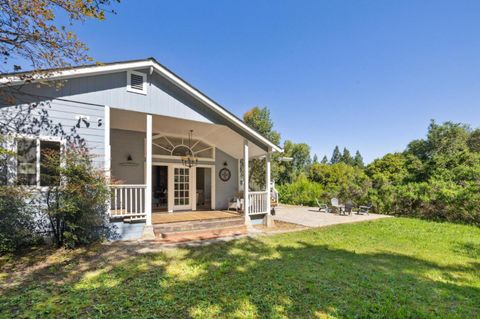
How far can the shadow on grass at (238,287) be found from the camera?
310cm

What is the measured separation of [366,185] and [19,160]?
15885mm

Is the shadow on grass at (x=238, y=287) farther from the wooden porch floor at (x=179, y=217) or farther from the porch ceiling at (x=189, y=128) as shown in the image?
the porch ceiling at (x=189, y=128)

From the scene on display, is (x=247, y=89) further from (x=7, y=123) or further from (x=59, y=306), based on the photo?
(x=59, y=306)

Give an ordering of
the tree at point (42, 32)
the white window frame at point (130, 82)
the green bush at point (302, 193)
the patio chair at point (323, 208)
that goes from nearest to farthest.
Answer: the tree at point (42, 32)
the white window frame at point (130, 82)
the patio chair at point (323, 208)
the green bush at point (302, 193)

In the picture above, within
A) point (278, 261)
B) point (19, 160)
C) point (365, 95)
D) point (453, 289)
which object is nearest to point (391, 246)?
point (453, 289)

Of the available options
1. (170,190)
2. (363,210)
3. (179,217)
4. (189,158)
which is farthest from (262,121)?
(179,217)

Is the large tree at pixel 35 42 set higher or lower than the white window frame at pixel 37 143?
higher

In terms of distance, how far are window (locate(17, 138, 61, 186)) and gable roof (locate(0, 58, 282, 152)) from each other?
4.63 ft

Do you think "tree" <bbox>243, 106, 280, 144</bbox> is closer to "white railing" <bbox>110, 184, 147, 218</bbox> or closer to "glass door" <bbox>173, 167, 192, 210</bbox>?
"glass door" <bbox>173, 167, 192, 210</bbox>

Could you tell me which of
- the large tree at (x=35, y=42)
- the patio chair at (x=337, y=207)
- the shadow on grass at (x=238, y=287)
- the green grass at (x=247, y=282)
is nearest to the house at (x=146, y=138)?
the large tree at (x=35, y=42)

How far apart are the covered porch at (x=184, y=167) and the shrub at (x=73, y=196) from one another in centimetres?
166

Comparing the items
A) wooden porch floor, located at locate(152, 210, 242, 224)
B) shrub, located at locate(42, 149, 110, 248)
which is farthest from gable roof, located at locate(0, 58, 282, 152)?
wooden porch floor, located at locate(152, 210, 242, 224)

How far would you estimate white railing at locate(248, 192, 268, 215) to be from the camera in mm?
9289

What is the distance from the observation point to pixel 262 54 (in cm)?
1361
